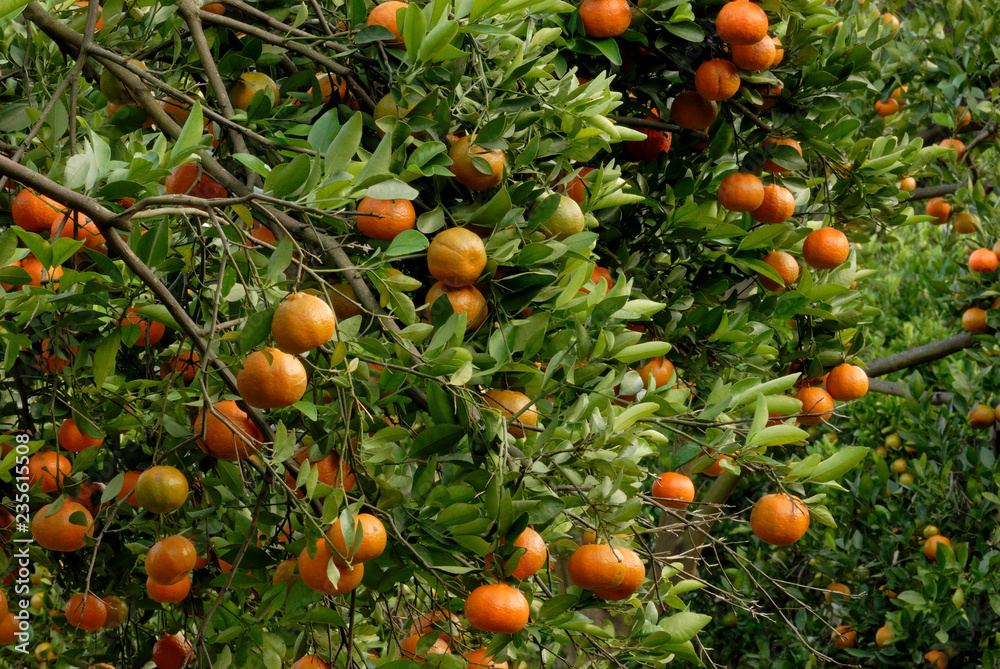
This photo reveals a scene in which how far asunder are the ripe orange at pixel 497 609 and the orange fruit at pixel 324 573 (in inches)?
7.1

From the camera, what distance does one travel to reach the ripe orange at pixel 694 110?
223 cm

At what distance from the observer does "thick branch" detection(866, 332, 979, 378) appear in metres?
3.58

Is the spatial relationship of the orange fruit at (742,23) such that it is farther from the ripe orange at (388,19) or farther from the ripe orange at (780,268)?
the ripe orange at (388,19)

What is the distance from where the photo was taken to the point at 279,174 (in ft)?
4.23

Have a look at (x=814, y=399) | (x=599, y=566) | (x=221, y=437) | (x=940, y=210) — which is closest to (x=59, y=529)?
(x=221, y=437)

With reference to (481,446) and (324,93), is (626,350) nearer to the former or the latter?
(481,446)

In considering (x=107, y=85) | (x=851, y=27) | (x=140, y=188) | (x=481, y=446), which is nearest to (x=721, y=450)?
(x=481, y=446)

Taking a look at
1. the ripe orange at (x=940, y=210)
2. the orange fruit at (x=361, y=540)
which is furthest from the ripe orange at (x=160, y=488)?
the ripe orange at (x=940, y=210)

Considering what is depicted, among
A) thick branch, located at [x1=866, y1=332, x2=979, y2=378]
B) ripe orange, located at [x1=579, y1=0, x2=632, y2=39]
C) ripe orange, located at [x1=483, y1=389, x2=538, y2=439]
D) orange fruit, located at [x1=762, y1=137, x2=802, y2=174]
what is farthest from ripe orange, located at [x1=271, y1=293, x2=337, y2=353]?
thick branch, located at [x1=866, y1=332, x2=979, y2=378]

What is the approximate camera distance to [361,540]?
129cm

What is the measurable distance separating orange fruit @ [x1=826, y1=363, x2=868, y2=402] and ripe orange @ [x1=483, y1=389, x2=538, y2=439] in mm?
1213

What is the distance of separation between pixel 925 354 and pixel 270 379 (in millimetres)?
3172

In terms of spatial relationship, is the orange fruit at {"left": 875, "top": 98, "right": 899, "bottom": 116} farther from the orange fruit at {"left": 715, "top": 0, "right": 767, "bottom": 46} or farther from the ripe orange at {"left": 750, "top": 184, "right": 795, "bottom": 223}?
the orange fruit at {"left": 715, "top": 0, "right": 767, "bottom": 46}

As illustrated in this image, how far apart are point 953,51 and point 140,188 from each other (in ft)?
11.3
